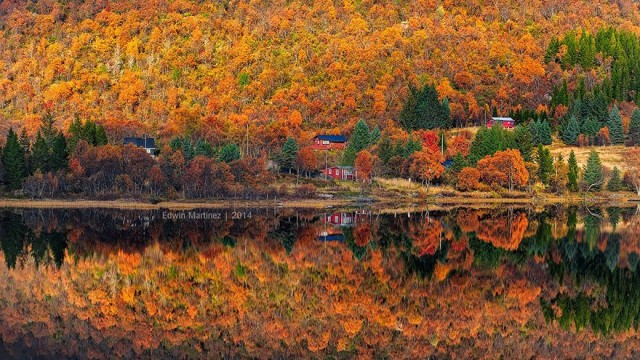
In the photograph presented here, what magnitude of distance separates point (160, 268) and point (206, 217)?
35218mm

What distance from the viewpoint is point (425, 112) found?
144625mm

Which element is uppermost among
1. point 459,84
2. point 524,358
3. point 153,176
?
point 459,84

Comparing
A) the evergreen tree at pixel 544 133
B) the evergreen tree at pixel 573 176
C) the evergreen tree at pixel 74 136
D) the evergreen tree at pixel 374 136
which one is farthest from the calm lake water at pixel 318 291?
the evergreen tree at pixel 544 133

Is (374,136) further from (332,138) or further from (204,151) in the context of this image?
(204,151)

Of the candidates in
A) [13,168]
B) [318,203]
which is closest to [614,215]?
[318,203]

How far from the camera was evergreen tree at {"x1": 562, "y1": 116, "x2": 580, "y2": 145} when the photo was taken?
133125 millimetres

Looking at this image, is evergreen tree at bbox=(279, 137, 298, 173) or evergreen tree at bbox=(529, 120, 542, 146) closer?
evergreen tree at bbox=(279, 137, 298, 173)

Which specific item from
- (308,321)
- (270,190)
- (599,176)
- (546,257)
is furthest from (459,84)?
(308,321)

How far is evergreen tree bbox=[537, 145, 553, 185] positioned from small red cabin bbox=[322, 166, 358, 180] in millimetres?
26382

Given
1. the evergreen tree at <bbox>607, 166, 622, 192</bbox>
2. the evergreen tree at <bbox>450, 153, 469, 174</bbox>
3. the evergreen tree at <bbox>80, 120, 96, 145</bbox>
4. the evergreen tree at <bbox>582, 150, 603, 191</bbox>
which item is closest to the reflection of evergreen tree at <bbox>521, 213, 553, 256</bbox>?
the evergreen tree at <bbox>450, 153, 469, 174</bbox>

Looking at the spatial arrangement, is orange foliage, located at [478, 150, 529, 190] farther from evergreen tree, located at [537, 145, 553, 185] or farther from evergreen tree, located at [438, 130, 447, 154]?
evergreen tree, located at [438, 130, 447, 154]

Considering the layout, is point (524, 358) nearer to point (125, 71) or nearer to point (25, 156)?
point (25, 156)

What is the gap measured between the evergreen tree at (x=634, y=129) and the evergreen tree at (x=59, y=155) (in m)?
88.5

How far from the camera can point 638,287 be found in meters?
44.8
